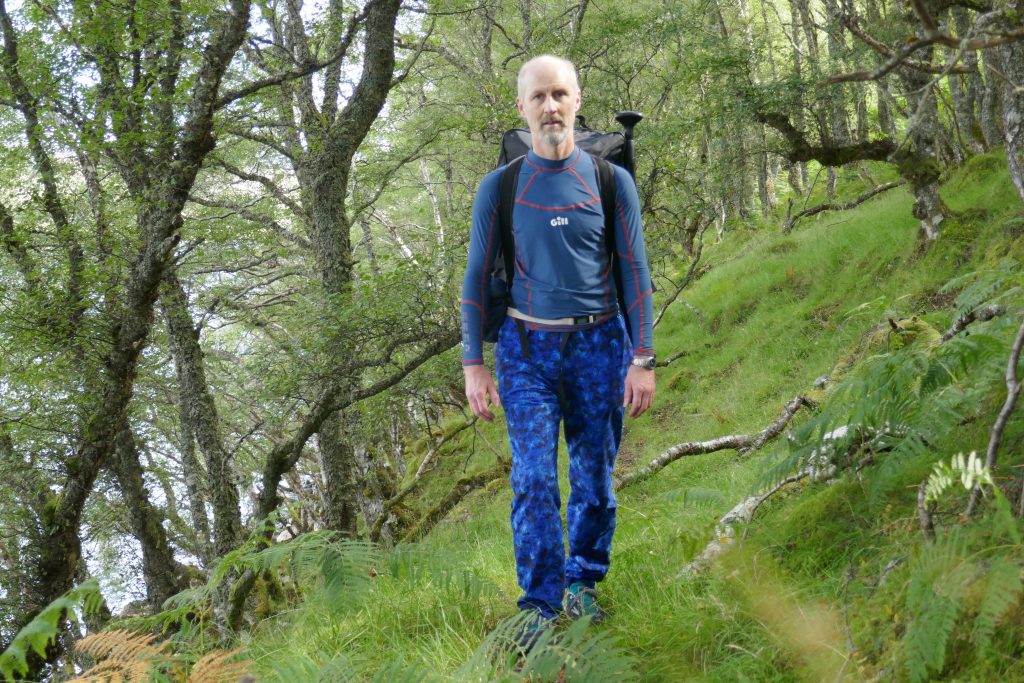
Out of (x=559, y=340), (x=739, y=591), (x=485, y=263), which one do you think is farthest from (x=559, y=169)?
(x=739, y=591)

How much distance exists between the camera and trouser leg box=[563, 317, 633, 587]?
11.5 ft

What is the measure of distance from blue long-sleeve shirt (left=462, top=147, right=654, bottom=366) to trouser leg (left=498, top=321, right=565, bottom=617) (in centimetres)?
19

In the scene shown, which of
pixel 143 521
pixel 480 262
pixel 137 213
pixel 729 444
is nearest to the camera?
pixel 480 262

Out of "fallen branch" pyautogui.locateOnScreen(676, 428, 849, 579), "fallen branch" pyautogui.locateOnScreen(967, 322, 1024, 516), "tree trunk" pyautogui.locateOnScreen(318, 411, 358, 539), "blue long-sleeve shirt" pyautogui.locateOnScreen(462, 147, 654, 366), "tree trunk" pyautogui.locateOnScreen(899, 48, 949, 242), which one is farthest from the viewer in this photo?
"tree trunk" pyautogui.locateOnScreen(318, 411, 358, 539)

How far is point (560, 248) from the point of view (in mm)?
3410

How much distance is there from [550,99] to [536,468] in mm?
1583

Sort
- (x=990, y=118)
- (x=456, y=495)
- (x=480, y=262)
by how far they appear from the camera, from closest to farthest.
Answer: (x=480, y=262)
(x=990, y=118)
(x=456, y=495)

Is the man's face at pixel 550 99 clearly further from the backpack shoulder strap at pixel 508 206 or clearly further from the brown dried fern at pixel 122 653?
the brown dried fern at pixel 122 653

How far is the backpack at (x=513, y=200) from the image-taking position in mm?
3498

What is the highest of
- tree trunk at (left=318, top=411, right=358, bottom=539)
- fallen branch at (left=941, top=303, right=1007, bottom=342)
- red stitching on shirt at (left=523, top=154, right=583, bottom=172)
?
red stitching on shirt at (left=523, top=154, right=583, bottom=172)

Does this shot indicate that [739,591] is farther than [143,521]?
No

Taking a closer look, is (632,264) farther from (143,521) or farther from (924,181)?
→ (143,521)

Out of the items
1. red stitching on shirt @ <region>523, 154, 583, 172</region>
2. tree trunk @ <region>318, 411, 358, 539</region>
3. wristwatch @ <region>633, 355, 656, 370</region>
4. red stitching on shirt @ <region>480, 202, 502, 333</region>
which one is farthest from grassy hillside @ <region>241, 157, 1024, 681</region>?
tree trunk @ <region>318, 411, 358, 539</region>

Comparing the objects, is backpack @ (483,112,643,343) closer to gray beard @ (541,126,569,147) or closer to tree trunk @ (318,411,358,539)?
gray beard @ (541,126,569,147)
